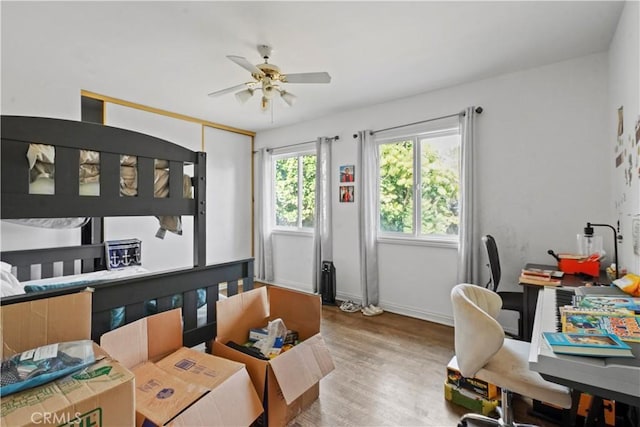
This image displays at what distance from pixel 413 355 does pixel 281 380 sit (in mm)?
1509

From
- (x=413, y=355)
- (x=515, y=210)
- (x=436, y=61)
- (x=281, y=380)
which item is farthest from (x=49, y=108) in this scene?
(x=515, y=210)

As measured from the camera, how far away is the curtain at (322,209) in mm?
4168

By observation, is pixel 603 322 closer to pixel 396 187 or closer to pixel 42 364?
pixel 42 364

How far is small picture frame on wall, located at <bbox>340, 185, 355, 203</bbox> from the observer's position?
13.0ft

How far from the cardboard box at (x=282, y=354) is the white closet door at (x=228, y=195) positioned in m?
2.89

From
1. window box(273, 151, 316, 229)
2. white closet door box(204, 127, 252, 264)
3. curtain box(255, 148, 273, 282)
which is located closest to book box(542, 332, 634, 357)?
window box(273, 151, 316, 229)

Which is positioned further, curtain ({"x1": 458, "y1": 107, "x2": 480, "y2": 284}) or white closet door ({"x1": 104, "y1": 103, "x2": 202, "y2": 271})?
white closet door ({"x1": 104, "y1": 103, "x2": 202, "y2": 271})

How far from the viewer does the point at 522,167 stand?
281 centimetres

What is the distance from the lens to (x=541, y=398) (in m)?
1.23

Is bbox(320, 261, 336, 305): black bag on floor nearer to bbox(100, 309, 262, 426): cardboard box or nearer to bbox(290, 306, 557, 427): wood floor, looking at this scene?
bbox(290, 306, 557, 427): wood floor

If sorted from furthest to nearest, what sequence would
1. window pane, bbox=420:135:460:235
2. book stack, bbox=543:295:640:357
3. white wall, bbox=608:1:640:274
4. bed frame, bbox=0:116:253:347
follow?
window pane, bbox=420:135:460:235, white wall, bbox=608:1:640:274, bed frame, bbox=0:116:253:347, book stack, bbox=543:295:640:357

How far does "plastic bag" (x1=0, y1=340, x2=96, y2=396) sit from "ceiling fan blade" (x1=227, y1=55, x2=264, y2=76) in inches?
72.3

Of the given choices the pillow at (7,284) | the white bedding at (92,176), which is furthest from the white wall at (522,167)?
the pillow at (7,284)

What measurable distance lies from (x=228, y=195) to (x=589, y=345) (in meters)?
4.65
